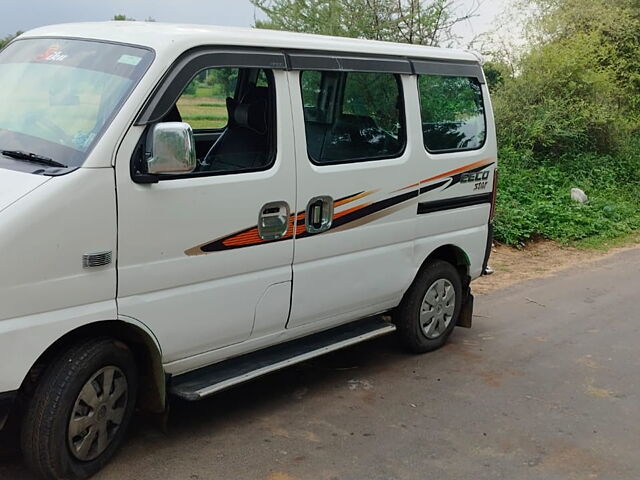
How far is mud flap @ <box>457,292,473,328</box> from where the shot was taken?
249 inches

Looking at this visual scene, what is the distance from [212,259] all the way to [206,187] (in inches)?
15.2

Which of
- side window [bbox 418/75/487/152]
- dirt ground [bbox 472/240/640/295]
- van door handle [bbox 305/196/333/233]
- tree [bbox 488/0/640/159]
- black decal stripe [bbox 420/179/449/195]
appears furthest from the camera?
tree [bbox 488/0/640/159]

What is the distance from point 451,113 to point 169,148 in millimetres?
2762

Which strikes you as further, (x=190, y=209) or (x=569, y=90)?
(x=569, y=90)

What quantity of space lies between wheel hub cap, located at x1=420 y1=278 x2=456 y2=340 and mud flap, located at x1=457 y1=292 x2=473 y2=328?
177mm

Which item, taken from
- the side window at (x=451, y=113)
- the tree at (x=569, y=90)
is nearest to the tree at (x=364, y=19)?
the tree at (x=569, y=90)

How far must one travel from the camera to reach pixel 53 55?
13.7ft

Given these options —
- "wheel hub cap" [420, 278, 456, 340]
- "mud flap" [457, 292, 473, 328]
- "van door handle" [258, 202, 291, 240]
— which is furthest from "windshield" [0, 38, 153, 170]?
"mud flap" [457, 292, 473, 328]

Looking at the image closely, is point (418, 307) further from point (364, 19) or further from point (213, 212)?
point (364, 19)

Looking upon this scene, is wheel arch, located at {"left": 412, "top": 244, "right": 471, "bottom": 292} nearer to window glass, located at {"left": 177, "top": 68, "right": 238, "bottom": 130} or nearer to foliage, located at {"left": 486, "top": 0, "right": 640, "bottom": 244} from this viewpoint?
window glass, located at {"left": 177, "top": 68, "right": 238, "bottom": 130}

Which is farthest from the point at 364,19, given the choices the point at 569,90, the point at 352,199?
the point at 352,199

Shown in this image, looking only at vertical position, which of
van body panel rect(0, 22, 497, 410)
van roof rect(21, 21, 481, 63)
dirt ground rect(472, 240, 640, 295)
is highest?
van roof rect(21, 21, 481, 63)

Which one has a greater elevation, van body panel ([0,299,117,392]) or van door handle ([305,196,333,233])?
van door handle ([305,196,333,233])

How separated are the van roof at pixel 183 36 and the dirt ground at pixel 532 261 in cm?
398
